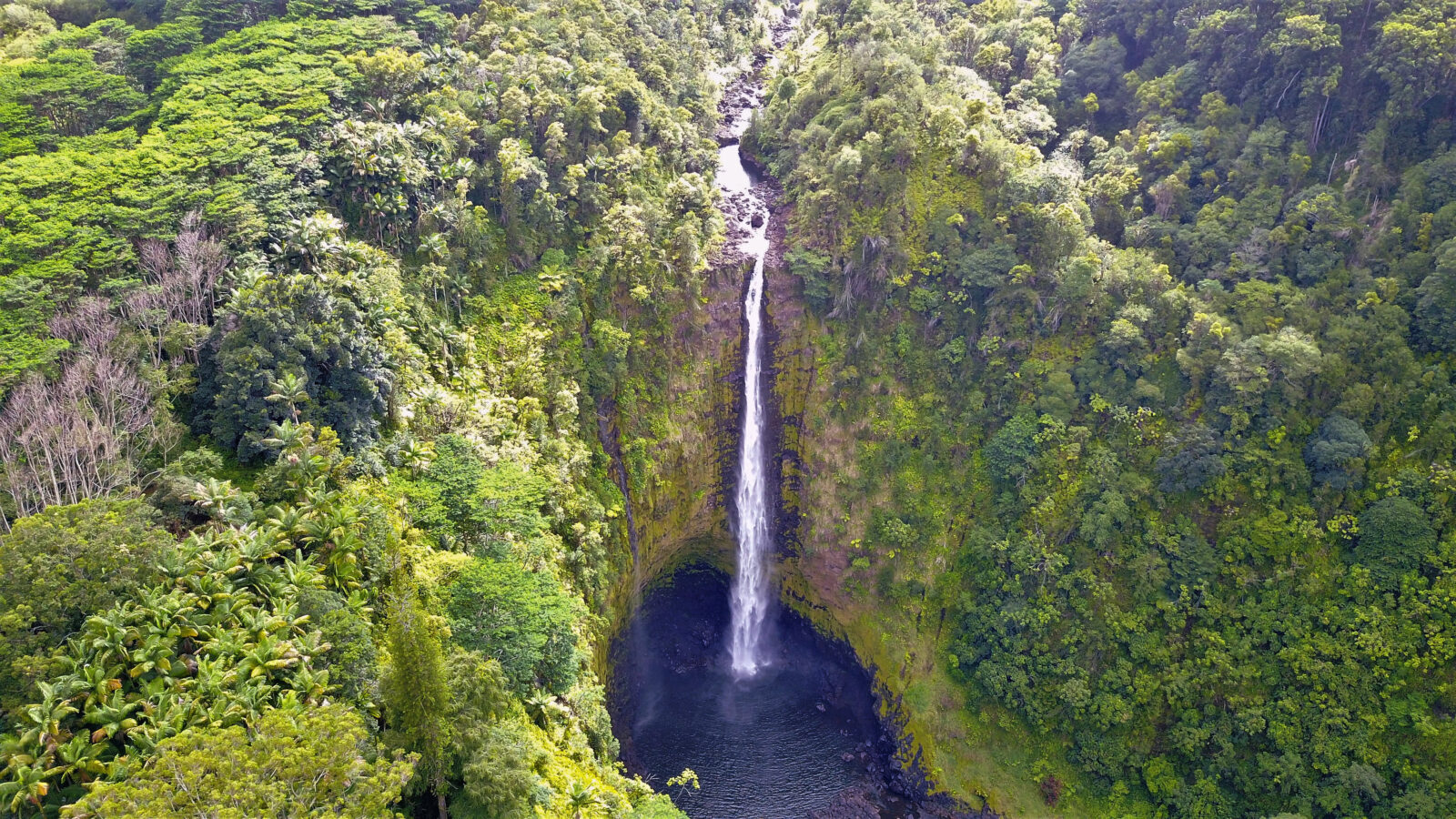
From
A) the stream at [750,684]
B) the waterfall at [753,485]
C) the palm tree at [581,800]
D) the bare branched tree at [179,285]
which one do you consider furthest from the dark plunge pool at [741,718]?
the bare branched tree at [179,285]

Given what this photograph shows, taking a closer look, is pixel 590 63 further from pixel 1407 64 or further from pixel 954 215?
pixel 1407 64

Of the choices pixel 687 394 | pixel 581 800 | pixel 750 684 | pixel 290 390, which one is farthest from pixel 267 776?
pixel 687 394

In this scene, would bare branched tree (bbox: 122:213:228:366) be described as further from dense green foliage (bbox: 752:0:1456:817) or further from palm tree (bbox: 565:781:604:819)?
dense green foliage (bbox: 752:0:1456:817)

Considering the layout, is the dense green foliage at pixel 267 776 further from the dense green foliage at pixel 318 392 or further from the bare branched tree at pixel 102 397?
the bare branched tree at pixel 102 397

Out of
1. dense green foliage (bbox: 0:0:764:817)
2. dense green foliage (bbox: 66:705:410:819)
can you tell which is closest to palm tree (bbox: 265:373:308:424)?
dense green foliage (bbox: 0:0:764:817)

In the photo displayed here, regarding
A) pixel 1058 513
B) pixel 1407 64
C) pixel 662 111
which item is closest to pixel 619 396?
pixel 662 111
